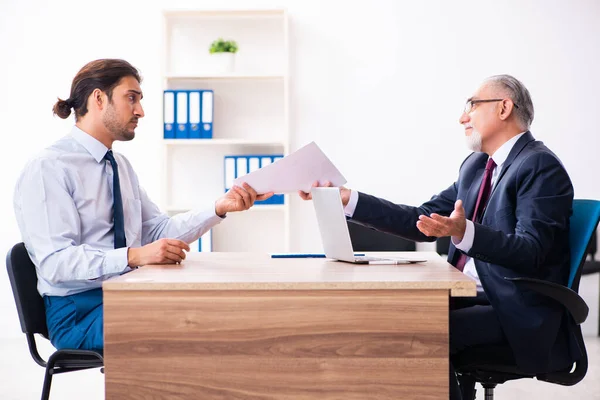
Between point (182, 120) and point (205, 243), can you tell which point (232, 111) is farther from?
point (205, 243)

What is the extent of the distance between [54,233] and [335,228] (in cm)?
85

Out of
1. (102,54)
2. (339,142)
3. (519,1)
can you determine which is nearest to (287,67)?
(339,142)

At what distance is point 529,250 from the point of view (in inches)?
84.6

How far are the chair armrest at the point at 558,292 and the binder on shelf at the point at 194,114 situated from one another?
297 centimetres

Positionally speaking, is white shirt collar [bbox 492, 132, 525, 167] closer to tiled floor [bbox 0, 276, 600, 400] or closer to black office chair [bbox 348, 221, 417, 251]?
tiled floor [bbox 0, 276, 600, 400]

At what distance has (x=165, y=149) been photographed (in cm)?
477

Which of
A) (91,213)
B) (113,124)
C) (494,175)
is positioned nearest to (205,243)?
(113,124)

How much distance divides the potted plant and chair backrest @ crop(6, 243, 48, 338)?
2657 millimetres

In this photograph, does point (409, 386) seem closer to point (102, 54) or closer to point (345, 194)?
point (345, 194)

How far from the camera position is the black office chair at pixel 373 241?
15.0 ft

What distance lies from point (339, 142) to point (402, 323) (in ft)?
10.3

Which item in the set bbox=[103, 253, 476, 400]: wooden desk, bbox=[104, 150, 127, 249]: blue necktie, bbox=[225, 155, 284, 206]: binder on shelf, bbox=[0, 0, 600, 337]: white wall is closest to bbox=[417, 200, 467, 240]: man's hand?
bbox=[103, 253, 476, 400]: wooden desk

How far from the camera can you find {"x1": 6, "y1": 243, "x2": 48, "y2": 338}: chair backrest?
87.7 inches

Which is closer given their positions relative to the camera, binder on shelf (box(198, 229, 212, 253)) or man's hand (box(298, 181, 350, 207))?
man's hand (box(298, 181, 350, 207))
